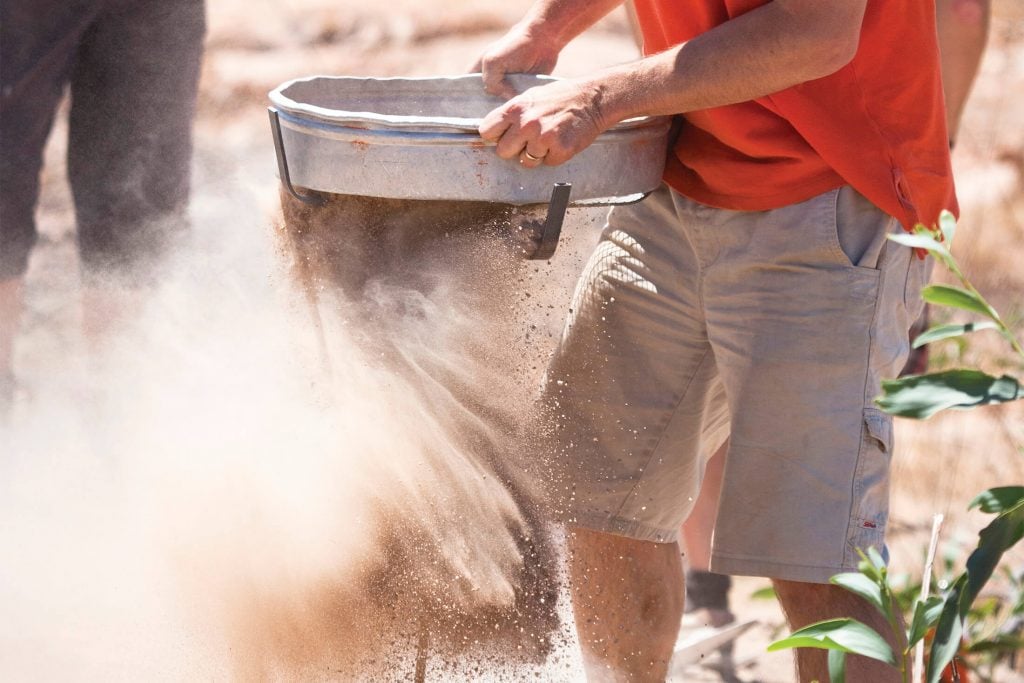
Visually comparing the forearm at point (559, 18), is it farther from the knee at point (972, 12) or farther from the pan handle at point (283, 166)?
the knee at point (972, 12)

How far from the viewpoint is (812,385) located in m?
1.72

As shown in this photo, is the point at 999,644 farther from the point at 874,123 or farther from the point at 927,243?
the point at 874,123

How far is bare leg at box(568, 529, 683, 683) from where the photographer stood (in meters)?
2.09

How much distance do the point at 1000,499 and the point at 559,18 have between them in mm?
1360

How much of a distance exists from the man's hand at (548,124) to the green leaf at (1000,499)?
2.56 feet

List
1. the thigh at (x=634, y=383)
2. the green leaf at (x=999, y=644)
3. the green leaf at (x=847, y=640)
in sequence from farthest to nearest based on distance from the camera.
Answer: the thigh at (x=634, y=383) < the green leaf at (x=999, y=644) < the green leaf at (x=847, y=640)

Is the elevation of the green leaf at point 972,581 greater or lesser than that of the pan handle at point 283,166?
lesser

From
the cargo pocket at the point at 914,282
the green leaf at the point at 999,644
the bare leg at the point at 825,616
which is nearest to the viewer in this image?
Result: the green leaf at the point at 999,644

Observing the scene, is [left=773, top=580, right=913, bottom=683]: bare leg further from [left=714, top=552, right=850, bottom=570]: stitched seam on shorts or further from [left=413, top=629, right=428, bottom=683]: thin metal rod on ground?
[left=413, top=629, right=428, bottom=683]: thin metal rod on ground

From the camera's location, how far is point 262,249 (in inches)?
96.0

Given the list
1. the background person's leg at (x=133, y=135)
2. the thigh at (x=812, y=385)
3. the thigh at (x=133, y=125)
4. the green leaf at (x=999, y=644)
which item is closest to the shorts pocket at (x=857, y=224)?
the thigh at (x=812, y=385)

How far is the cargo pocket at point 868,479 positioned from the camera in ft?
5.53

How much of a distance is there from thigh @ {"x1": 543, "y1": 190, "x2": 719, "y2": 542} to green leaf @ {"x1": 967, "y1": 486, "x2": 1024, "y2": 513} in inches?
37.7

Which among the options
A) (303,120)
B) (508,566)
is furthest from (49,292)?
(303,120)
